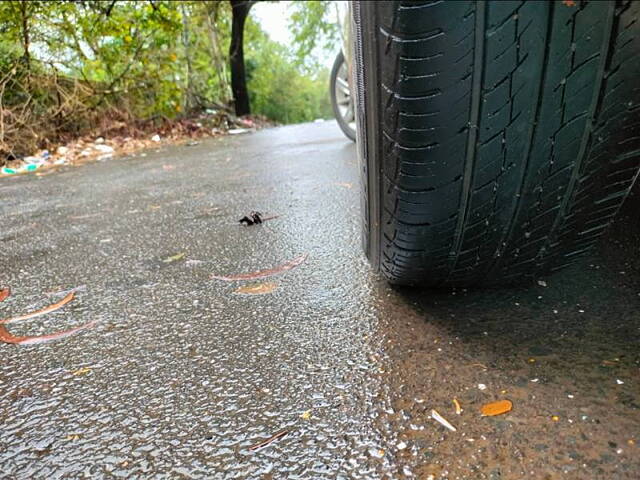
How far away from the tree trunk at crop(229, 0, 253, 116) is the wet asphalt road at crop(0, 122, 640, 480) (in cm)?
1019

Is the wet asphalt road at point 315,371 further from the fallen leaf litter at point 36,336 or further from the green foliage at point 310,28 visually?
the green foliage at point 310,28

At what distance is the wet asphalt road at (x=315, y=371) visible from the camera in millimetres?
696

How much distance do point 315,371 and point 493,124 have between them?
511 millimetres

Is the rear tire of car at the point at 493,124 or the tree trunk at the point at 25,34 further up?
the tree trunk at the point at 25,34

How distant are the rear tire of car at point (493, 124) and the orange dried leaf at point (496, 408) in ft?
0.91

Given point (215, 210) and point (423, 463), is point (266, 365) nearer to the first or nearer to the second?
point (423, 463)

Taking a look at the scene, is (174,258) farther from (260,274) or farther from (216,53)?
(216,53)

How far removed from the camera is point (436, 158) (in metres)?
0.77

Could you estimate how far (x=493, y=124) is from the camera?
0.74 meters

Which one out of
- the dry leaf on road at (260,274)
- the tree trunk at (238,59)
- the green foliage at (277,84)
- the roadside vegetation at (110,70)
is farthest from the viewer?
the green foliage at (277,84)

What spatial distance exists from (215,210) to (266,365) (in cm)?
147

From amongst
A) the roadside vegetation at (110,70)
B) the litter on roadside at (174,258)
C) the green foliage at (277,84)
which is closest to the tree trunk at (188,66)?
the roadside vegetation at (110,70)

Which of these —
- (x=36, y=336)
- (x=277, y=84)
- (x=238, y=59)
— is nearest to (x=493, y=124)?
(x=36, y=336)

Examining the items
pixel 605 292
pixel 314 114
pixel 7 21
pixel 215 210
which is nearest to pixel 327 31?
pixel 314 114
